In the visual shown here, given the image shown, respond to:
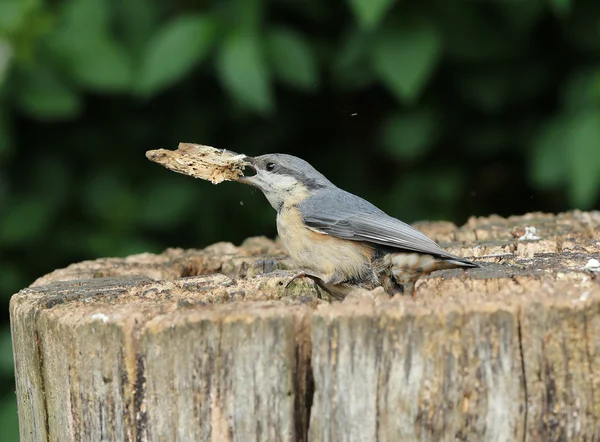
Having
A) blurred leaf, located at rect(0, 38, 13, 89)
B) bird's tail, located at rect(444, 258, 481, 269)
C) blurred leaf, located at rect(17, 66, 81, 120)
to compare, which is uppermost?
blurred leaf, located at rect(0, 38, 13, 89)

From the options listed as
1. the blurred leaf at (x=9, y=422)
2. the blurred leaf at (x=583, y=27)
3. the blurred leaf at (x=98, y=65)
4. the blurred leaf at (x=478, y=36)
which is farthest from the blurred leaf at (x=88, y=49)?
the blurred leaf at (x=583, y=27)

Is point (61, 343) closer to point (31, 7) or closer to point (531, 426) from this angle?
point (531, 426)

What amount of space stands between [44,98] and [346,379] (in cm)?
327

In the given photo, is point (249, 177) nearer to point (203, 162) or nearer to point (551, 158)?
point (203, 162)

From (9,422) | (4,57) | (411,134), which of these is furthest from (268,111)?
(9,422)

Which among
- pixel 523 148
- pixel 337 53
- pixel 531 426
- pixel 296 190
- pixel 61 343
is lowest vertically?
pixel 531 426

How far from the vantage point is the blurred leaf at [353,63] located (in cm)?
518

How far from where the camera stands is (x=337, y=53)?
219 inches

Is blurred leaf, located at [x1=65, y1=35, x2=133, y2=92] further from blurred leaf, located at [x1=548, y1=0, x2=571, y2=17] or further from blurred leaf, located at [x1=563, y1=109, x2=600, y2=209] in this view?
blurred leaf, located at [x1=563, y1=109, x2=600, y2=209]

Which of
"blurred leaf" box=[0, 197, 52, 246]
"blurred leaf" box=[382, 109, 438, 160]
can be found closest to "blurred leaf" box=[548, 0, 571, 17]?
"blurred leaf" box=[382, 109, 438, 160]

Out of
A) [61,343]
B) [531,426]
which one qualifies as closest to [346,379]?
[531,426]

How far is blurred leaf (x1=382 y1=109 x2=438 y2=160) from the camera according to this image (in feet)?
18.2

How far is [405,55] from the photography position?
4910 mm

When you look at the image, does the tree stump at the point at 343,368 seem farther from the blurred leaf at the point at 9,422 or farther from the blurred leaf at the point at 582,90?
the blurred leaf at the point at 582,90
